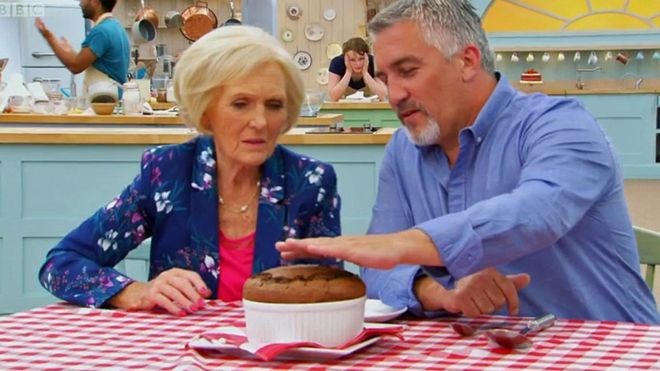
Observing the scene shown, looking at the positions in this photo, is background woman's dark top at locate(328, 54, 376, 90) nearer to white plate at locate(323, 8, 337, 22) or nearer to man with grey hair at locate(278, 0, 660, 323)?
white plate at locate(323, 8, 337, 22)

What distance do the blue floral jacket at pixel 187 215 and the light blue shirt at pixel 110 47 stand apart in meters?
4.39

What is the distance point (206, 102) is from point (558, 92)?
8.59 metres

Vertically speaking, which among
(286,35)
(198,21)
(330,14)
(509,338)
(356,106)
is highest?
(330,14)

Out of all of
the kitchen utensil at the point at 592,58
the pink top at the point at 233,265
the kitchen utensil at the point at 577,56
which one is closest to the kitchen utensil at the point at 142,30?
the kitchen utensil at the point at 577,56

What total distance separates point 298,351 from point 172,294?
43cm

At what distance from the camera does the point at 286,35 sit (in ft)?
42.7

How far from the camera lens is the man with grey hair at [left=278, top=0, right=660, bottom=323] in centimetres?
180

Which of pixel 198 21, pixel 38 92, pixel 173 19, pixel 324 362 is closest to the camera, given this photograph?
pixel 324 362

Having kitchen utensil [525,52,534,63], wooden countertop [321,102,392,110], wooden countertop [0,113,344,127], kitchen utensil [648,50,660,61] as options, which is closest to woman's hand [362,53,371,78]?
wooden countertop [321,102,392,110]

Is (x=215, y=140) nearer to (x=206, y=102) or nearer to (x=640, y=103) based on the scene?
(x=206, y=102)

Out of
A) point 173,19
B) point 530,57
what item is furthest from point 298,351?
point 173,19

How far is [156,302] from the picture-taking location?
6.17 ft

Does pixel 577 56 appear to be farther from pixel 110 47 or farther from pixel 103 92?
pixel 103 92

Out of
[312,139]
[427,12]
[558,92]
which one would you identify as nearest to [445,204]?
[427,12]
